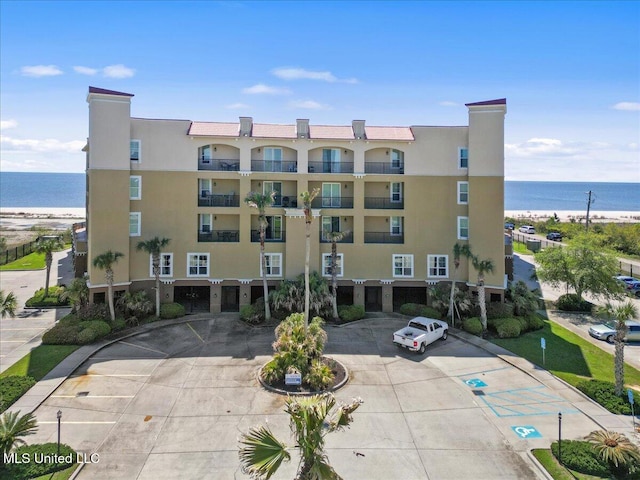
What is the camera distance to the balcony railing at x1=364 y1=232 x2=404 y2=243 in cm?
3303

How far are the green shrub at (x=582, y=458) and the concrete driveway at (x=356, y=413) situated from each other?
804 mm

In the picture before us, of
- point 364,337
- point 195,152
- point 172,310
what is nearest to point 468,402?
point 364,337

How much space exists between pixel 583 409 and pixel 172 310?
25.2 meters

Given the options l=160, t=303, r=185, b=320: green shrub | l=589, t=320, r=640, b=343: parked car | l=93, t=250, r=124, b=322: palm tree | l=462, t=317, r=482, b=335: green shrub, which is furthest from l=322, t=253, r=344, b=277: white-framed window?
l=589, t=320, r=640, b=343: parked car

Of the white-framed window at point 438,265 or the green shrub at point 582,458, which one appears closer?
the green shrub at point 582,458

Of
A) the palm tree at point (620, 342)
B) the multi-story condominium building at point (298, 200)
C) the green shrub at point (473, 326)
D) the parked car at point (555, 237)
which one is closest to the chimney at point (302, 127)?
the multi-story condominium building at point (298, 200)

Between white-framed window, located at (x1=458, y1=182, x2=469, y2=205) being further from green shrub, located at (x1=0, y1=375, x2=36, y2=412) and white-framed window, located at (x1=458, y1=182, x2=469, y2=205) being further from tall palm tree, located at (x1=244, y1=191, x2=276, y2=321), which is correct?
green shrub, located at (x1=0, y1=375, x2=36, y2=412)

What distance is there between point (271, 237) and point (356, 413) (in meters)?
18.5

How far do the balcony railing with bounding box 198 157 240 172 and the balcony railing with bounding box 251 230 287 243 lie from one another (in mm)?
5223

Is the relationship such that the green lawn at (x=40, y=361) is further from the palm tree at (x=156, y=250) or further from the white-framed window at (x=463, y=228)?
the white-framed window at (x=463, y=228)

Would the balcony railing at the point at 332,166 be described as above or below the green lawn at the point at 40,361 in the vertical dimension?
above

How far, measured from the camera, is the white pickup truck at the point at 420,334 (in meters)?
23.8

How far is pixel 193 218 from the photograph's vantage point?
103 feet

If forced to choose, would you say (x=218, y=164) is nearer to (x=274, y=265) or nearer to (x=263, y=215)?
(x=263, y=215)
